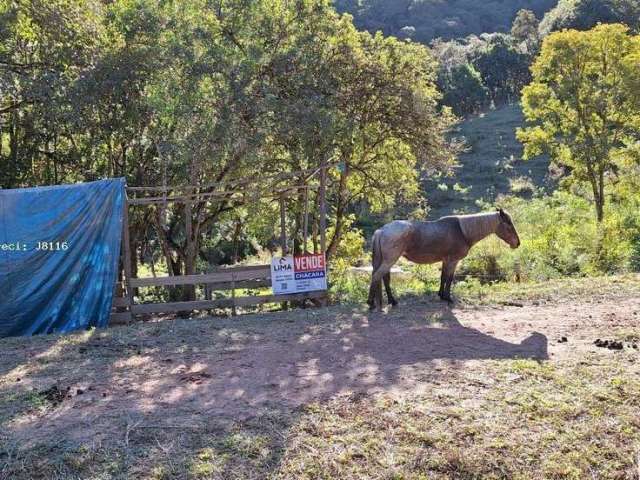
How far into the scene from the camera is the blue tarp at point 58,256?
9406mm

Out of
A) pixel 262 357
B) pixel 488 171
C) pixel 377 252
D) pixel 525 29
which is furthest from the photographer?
pixel 525 29

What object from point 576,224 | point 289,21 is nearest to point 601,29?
point 576,224

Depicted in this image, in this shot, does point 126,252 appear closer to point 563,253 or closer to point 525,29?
point 563,253

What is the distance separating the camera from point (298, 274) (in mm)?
11000

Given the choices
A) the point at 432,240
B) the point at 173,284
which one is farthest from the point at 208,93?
the point at 432,240

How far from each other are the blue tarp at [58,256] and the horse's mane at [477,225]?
600cm

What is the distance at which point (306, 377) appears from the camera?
619cm

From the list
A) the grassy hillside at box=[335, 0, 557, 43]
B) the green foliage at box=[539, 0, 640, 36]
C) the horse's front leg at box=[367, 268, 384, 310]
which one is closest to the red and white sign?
the horse's front leg at box=[367, 268, 384, 310]

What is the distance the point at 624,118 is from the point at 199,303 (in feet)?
58.2

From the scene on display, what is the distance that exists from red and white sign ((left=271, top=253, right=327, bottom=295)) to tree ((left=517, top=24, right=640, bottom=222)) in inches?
531

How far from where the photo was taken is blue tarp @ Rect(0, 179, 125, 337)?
941 cm

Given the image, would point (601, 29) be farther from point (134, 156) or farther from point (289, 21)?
point (134, 156)

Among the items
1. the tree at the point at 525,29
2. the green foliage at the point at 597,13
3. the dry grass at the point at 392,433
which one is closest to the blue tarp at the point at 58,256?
the dry grass at the point at 392,433

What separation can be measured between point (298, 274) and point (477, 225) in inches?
135
